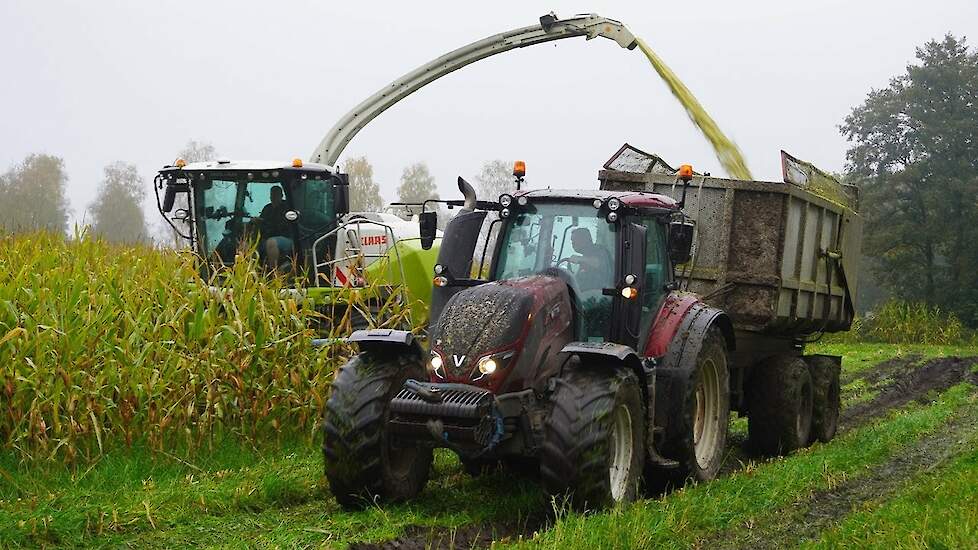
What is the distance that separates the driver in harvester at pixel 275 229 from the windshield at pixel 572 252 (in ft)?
19.2

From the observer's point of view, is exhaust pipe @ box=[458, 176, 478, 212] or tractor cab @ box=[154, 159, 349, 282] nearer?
exhaust pipe @ box=[458, 176, 478, 212]

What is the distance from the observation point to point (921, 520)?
6.64 metres

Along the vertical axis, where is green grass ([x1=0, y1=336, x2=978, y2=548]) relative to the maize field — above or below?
below

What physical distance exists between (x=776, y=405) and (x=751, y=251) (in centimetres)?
153

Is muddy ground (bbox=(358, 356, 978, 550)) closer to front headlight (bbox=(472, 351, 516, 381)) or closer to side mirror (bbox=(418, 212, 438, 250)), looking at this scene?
front headlight (bbox=(472, 351, 516, 381))

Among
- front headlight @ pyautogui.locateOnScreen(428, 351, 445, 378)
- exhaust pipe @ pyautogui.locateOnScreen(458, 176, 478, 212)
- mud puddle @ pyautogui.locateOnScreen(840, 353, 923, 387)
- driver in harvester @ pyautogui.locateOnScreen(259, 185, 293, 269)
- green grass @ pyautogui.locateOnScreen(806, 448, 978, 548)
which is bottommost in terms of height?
mud puddle @ pyautogui.locateOnScreen(840, 353, 923, 387)

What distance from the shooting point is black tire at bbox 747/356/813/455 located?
35.0ft

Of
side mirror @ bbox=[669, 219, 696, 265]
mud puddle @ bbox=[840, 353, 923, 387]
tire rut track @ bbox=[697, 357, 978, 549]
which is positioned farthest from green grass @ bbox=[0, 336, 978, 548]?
mud puddle @ bbox=[840, 353, 923, 387]

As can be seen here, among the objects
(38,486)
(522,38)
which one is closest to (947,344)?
(522,38)

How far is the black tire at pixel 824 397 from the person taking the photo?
1151 centimetres

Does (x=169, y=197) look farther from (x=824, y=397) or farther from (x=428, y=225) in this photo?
(x=824, y=397)

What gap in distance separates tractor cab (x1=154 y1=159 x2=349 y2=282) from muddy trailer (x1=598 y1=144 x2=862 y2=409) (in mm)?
3967

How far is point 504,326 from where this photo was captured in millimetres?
7070

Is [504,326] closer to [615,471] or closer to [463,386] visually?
[463,386]
